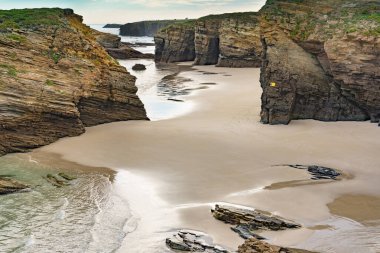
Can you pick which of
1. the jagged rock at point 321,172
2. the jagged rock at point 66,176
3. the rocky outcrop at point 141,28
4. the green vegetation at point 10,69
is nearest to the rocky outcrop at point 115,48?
the green vegetation at point 10,69

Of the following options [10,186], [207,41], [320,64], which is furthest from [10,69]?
[207,41]

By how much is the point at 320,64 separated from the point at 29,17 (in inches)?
658

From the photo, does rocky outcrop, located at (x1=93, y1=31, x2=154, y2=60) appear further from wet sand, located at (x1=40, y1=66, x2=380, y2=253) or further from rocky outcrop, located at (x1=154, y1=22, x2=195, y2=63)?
wet sand, located at (x1=40, y1=66, x2=380, y2=253)

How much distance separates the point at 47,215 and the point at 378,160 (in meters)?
13.3

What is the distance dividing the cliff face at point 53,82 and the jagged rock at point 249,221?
39.2 feet

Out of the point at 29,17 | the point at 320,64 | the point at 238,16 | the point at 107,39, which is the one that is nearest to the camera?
the point at 320,64

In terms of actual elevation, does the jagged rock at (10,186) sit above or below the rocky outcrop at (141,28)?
below

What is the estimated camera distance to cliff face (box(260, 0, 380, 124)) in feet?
80.8

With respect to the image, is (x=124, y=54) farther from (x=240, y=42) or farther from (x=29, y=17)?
(x=29, y=17)

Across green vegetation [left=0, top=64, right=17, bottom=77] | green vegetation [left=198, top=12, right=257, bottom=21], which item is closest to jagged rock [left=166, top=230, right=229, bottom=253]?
green vegetation [left=0, top=64, right=17, bottom=77]

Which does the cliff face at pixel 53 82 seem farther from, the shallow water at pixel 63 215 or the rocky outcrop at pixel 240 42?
the rocky outcrop at pixel 240 42

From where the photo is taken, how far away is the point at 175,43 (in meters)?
72.5

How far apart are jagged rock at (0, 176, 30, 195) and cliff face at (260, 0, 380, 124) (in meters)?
14.5

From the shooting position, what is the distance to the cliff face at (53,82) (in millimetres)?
21969
